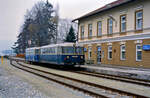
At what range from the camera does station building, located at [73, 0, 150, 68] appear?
2049 centimetres

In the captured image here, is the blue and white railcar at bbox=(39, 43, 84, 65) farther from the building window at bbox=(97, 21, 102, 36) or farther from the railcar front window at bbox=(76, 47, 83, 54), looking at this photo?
the building window at bbox=(97, 21, 102, 36)

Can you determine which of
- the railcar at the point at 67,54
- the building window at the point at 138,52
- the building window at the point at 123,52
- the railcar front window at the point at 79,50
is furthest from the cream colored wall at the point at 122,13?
the railcar at the point at 67,54

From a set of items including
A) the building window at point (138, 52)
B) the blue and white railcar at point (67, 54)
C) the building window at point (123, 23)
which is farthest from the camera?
the building window at point (123, 23)

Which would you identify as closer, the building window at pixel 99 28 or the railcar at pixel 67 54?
the railcar at pixel 67 54

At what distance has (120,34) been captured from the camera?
23.9 meters

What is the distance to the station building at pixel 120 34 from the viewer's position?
807 inches

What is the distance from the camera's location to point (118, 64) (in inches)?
939

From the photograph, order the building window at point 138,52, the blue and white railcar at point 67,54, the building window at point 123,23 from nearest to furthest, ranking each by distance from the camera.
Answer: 1. the blue and white railcar at point 67,54
2. the building window at point 138,52
3. the building window at point 123,23

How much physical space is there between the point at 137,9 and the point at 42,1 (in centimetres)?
4160

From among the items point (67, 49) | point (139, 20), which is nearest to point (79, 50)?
point (67, 49)

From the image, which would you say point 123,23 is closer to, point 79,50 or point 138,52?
point 138,52

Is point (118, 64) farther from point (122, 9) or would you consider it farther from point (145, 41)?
point (122, 9)

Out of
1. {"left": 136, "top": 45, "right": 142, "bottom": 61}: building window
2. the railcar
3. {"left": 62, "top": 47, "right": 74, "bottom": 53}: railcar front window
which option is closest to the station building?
{"left": 136, "top": 45, "right": 142, "bottom": 61}: building window

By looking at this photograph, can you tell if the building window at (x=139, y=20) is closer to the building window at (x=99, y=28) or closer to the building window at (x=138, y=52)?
the building window at (x=138, y=52)
